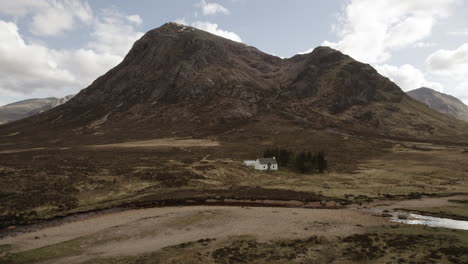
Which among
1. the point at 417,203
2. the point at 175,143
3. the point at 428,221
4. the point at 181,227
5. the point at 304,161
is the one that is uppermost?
the point at 175,143

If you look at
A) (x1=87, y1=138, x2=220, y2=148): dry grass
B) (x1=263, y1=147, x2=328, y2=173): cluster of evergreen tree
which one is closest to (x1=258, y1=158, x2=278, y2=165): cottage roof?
(x1=263, y1=147, x2=328, y2=173): cluster of evergreen tree

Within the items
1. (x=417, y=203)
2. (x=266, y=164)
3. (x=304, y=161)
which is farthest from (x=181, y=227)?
(x=304, y=161)

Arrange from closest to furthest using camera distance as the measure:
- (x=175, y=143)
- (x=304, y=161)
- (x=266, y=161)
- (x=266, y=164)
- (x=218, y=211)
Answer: (x=218, y=211) → (x=266, y=164) → (x=266, y=161) → (x=304, y=161) → (x=175, y=143)

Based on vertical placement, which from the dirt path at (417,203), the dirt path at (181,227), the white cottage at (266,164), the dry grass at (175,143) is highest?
the dry grass at (175,143)

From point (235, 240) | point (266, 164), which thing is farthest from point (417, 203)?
point (266, 164)

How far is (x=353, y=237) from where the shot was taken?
36969mm

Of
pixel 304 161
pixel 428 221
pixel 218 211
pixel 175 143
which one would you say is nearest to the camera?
pixel 428 221

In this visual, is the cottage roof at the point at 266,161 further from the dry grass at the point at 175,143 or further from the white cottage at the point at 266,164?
the dry grass at the point at 175,143

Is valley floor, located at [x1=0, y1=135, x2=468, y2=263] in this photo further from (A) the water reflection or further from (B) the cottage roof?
(B) the cottage roof

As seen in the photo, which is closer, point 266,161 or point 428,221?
point 428,221

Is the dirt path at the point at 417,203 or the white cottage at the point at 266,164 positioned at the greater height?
the white cottage at the point at 266,164

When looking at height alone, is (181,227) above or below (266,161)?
below

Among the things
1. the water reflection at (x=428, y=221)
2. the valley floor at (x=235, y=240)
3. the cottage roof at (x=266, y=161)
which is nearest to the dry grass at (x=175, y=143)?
the cottage roof at (x=266, y=161)

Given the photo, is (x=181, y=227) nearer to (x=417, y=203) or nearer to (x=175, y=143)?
(x=417, y=203)
